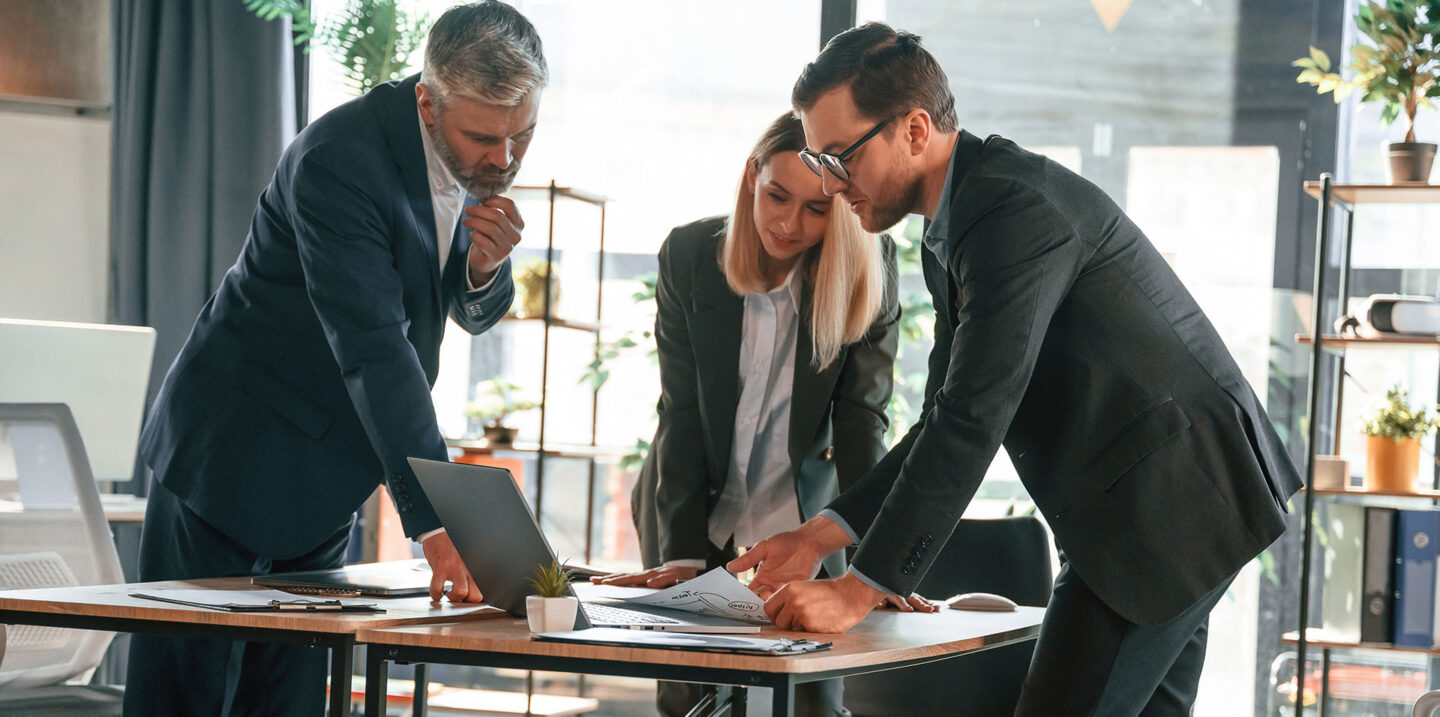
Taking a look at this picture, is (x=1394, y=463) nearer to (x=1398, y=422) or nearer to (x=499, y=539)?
(x=1398, y=422)

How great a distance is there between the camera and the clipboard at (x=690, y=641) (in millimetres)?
1393

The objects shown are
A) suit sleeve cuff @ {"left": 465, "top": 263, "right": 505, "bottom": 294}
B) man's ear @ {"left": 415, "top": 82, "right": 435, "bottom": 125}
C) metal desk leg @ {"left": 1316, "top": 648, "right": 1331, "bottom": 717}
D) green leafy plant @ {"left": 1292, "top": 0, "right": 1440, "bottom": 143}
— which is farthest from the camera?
metal desk leg @ {"left": 1316, "top": 648, "right": 1331, "bottom": 717}

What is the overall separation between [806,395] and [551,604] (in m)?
0.91

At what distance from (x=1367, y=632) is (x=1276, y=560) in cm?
47

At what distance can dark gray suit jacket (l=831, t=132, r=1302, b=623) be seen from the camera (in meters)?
1.53

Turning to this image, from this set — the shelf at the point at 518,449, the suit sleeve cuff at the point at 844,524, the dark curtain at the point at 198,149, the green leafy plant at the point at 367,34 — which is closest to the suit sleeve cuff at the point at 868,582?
the suit sleeve cuff at the point at 844,524

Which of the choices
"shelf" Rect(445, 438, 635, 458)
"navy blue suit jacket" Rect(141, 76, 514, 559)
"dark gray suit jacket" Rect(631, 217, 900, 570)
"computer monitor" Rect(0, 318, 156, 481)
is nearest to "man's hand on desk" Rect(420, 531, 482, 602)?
"navy blue suit jacket" Rect(141, 76, 514, 559)

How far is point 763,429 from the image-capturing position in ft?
7.90

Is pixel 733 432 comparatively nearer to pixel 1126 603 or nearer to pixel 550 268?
pixel 1126 603

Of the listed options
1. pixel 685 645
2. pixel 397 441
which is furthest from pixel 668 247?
pixel 685 645

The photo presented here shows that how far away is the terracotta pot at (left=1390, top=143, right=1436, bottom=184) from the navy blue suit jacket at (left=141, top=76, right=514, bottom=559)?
8.74 feet

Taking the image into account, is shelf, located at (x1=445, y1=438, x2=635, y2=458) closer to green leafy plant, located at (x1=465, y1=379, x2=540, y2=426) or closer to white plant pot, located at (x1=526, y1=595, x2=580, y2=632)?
green leafy plant, located at (x1=465, y1=379, x2=540, y2=426)

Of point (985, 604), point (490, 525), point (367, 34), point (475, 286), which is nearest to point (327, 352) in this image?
point (475, 286)

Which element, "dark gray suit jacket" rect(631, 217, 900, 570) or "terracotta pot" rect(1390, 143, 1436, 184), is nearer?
"dark gray suit jacket" rect(631, 217, 900, 570)
